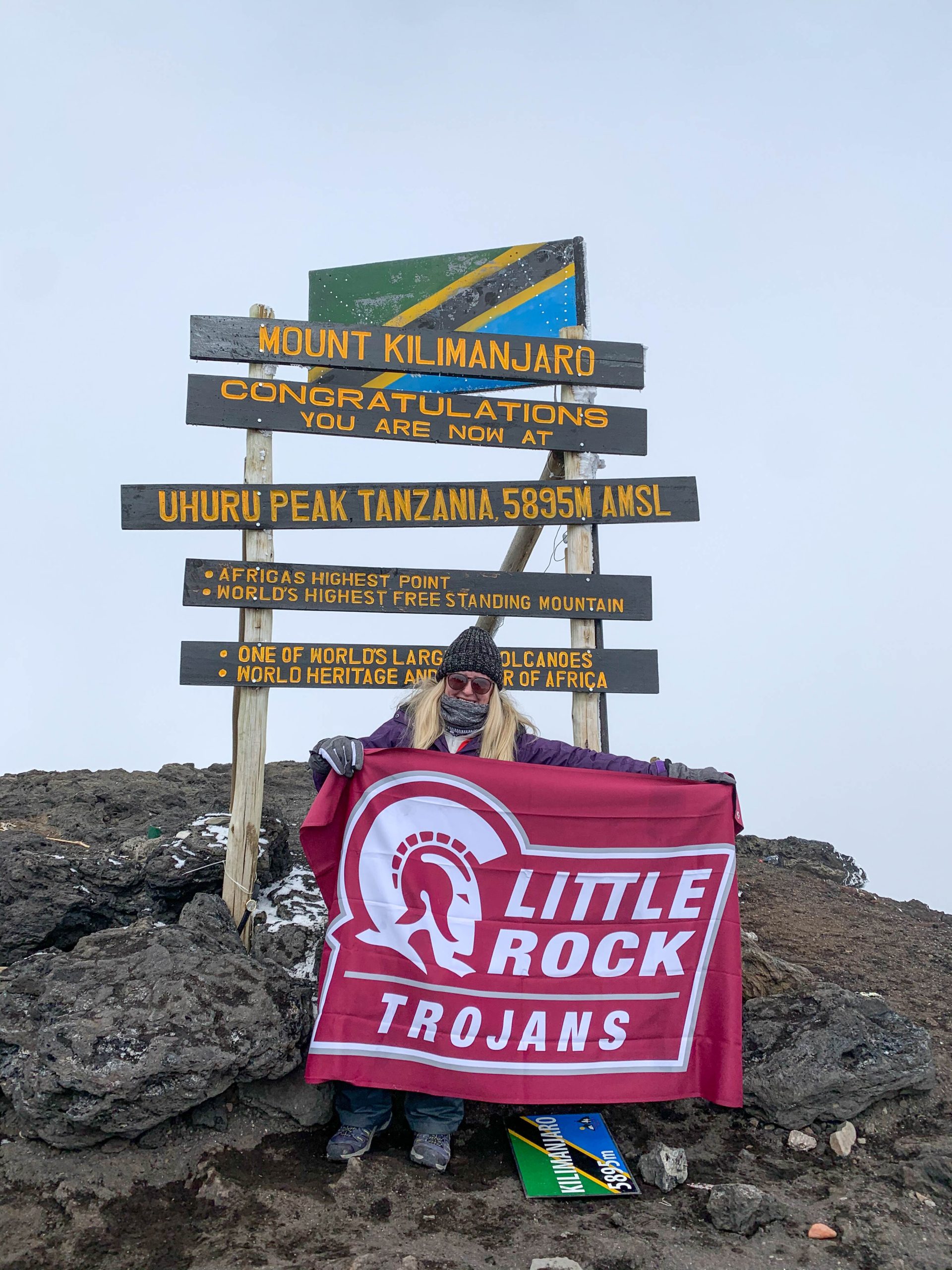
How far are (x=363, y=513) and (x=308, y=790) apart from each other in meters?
4.54

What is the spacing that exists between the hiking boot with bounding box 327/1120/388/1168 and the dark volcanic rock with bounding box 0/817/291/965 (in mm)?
1718

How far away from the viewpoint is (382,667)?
201 inches

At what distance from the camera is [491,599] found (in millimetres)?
5242

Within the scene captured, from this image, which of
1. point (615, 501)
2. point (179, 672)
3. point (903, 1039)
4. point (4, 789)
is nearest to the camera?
point (903, 1039)

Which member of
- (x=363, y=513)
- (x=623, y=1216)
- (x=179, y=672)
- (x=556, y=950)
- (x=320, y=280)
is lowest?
(x=623, y=1216)

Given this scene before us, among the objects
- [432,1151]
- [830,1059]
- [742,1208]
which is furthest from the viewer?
[830,1059]

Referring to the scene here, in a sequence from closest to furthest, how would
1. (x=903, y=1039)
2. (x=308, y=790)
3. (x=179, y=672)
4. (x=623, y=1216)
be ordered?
1. (x=623, y=1216)
2. (x=903, y=1039)
3. (x=179, y=672)
4. (x=308, y=790)

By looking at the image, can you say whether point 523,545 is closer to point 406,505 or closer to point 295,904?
point 406,505

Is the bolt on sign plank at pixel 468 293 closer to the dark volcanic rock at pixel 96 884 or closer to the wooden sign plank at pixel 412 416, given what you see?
the wooden sign plank at pixel 412 416

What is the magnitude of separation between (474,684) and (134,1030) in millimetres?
2086

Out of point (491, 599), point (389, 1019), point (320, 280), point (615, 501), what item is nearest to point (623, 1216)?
point (389, 1019)

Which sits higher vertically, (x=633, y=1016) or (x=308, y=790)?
(x=308, y=790)

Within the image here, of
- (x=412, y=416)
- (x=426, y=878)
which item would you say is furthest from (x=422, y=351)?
(x=426, y=878)

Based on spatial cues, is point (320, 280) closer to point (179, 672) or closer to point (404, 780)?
point (179, 672)
